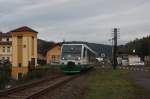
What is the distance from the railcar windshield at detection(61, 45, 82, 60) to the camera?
153ft

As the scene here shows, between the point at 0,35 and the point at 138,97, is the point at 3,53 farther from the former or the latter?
the point at 138,97

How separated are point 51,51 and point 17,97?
11219 cm

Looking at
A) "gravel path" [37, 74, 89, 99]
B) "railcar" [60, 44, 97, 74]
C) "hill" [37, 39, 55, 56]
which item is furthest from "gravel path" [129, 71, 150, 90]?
"hill" [37, 39, 55, 56]

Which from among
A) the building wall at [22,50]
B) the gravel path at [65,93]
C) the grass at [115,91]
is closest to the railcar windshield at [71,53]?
the grass at [115,91]

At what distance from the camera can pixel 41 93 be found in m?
20.4

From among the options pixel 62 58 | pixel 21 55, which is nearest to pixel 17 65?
pixel 21 55

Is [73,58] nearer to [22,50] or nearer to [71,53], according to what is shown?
[71,53]

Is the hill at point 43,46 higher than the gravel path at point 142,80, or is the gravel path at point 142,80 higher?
the hill at point 43,46

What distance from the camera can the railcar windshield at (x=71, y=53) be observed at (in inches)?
1834

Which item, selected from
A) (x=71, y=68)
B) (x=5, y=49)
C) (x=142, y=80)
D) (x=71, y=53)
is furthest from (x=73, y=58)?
(x=5, y=49)

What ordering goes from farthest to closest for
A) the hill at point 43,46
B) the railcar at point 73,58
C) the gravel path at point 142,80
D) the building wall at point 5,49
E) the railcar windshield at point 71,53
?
the hill at point 43,46, the building wall at point 5,49, the railcar windshield at point 71,53, the railcar at point 73,58, the gravel path at point 142,80

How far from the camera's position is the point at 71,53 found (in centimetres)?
4694

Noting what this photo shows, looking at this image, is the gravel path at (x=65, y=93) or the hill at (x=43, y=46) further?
the hill at (x=43, y=46)

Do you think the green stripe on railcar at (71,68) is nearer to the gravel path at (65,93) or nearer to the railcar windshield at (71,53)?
the railcar windshield at (71,53)
